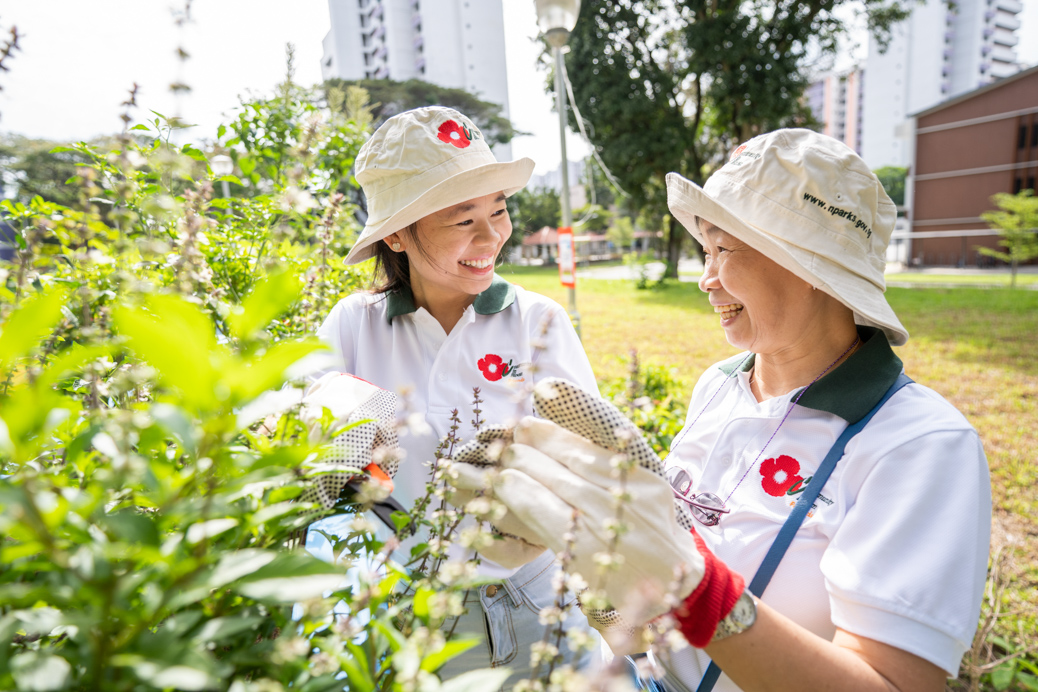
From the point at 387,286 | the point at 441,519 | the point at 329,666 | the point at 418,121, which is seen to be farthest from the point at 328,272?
the point at 329,666

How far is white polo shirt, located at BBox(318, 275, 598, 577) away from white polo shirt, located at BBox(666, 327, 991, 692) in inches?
23.0

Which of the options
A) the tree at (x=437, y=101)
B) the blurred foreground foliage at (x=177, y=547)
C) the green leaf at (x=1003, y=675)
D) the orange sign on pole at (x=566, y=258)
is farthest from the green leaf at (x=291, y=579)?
the tree at (x=437, y=101)

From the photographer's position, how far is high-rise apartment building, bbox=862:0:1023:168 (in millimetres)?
61934

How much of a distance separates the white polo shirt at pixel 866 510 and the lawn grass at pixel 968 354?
168cm

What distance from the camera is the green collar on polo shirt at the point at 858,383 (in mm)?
1362

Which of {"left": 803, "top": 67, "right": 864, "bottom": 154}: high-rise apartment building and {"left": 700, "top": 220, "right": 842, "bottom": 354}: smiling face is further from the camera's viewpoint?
{"left": 803, "top": 67, "right": 864, "bottom": 154}: high-rise apartment building

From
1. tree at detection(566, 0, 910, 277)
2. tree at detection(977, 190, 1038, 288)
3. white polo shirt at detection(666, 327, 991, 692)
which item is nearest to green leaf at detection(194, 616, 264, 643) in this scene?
white polo shirt at detection(666, 327, 991, 692)

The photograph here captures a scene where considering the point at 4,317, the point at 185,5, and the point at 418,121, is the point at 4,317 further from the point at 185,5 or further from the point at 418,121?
the point at 418,121

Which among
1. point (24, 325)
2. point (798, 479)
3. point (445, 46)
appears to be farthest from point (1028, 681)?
point (445, 46)

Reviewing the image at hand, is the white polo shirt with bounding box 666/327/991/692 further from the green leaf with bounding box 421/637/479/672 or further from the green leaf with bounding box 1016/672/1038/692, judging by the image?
the green leaf with bounding box 1016/672/1038/692

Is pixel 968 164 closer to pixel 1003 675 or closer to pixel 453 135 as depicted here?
pixel 1003 675

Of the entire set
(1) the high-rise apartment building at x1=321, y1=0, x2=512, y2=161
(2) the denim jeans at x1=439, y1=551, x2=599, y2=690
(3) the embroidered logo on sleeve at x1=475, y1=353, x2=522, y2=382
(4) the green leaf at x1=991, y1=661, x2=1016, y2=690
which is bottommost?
(4) the green leaf at x1=991, y1=661, x2=1016, y2=690

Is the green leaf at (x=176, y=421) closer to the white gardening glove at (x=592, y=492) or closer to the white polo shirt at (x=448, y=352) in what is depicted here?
the white gardening glove at (x=592, y=492)

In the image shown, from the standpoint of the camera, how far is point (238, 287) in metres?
1.90
